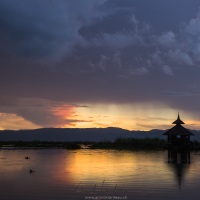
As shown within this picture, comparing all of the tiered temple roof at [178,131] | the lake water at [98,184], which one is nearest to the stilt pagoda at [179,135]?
the tiered temple roof at [178,131]

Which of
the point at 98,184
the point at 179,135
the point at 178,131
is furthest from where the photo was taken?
the point at 178,131

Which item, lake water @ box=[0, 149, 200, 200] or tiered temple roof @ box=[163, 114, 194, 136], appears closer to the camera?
lake water @ box=[0, 149, 200, 200]

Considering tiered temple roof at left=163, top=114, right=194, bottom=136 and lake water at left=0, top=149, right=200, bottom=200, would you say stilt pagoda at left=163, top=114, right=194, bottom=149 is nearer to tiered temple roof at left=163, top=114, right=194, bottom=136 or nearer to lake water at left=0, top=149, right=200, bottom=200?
tiered temple roof at left=163, top=114, right=194, bottom=136

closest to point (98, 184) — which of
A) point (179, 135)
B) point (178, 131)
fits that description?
point (179, 135)

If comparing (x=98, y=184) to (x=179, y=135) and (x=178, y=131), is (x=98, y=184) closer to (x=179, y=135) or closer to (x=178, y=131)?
(x=179, y=135)

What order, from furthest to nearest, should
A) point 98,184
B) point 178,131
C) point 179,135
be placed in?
point 178,131 < point 179,135 < point 98,184

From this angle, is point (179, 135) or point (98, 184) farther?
point (179, 135)

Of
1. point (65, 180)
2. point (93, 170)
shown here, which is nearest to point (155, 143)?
point (93, 170)

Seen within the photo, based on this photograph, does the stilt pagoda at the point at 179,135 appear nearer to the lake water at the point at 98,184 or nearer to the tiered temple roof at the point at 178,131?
the tiered temple roof at the point at 178,131

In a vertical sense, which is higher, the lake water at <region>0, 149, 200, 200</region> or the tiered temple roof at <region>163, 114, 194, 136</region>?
the tiered temple roof at <region>163, 114, 194, 136</region>

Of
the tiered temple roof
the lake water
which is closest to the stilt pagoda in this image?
the tiered temple roof

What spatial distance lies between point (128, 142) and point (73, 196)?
63788mm

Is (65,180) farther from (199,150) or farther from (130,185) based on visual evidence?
(199,150)

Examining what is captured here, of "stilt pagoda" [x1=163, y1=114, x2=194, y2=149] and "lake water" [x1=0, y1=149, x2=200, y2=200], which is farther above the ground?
"stilt pagoda" [x1=163, y1=114, x2=194, y2=149]
